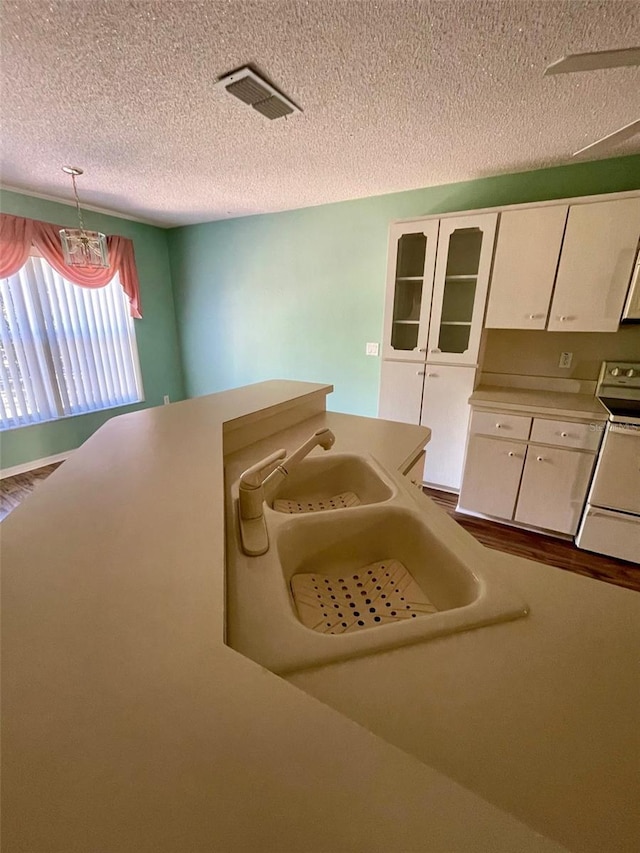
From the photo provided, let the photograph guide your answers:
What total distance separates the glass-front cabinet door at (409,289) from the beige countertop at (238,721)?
Answer: 7.19 ft

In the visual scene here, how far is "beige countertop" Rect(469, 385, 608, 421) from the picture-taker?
79.7 inches

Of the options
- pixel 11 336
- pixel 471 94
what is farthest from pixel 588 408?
pixel 11 336

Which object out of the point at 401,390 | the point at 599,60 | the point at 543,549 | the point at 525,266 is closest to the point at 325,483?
the point at 599,60

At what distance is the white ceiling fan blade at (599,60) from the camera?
80cm

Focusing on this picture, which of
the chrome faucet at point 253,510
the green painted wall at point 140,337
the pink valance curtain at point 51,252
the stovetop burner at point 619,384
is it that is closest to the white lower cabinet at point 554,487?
the stovetop burner at point 619,384

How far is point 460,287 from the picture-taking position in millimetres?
2514

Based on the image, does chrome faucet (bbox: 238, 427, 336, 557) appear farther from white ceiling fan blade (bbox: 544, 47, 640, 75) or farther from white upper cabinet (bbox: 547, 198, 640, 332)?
white upper cabinet (bbox: 547, 198, 640, 332)

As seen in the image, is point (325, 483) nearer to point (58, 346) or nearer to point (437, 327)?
point (437, 327)

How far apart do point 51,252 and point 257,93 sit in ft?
8.26

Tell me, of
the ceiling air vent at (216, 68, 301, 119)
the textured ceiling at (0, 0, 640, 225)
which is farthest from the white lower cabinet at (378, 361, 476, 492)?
the ceiling air vent at (216, 68, 301, 119)

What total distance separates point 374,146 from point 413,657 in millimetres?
2438

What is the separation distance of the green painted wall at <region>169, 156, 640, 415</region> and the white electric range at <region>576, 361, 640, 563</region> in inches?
57.5

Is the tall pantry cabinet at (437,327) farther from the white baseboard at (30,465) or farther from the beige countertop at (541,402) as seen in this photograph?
the white baseboard at (30,465)

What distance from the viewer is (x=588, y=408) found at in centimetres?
207
